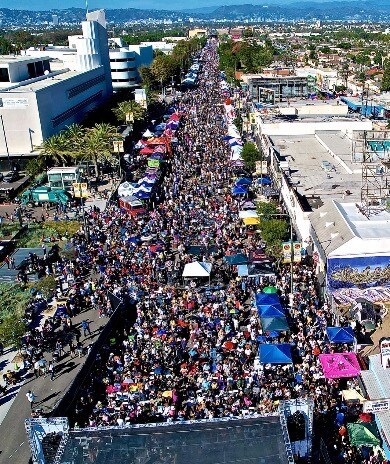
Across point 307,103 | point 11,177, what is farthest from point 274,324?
point 307,103

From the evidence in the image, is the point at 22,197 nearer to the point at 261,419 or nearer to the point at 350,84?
the point at 261,419

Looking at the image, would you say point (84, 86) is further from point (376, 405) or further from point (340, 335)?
point (376, 405)

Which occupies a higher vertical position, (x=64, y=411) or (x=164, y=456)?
(x=164, y=456)

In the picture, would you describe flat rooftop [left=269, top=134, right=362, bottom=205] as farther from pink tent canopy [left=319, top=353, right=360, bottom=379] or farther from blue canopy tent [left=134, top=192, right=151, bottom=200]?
pink tent canopy [left=319, top=353, right=360, bottom=379]

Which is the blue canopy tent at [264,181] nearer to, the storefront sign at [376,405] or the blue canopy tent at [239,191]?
the blue canopy tent at [239,191]

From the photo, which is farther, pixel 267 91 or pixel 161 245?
pixel 267 91

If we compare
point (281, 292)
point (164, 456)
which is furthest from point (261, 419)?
point (281, 292)

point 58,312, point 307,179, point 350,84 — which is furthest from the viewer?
point 350,84
